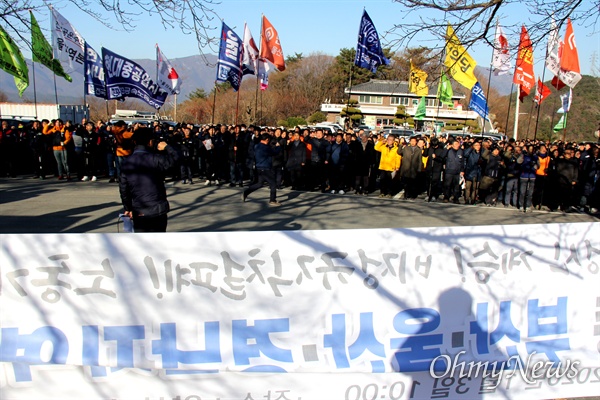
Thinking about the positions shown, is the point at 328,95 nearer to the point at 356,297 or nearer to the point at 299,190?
the point at 299,190

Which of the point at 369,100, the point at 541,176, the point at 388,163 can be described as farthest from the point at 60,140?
the point at 369,100

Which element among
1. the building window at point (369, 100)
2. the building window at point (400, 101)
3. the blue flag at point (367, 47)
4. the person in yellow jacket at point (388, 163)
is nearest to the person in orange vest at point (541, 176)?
the person in yellow jacket at point (388, 163)

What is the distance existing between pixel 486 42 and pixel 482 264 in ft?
15.3

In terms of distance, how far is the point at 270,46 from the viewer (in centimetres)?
2156

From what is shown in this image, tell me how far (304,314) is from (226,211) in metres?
7.92

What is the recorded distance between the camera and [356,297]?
10.3ft

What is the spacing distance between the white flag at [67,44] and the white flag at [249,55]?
252 inches

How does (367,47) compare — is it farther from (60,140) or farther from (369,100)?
(369,100)

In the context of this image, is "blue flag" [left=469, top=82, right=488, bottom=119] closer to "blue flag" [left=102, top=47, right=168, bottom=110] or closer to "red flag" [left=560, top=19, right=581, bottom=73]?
"red flag" [left=560, top=19, right=581, bottom=73]

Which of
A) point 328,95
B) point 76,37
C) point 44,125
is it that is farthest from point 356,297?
point 328,95

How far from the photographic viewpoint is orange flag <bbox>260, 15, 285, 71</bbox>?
21.3 metres

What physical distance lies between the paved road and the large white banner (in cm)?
594

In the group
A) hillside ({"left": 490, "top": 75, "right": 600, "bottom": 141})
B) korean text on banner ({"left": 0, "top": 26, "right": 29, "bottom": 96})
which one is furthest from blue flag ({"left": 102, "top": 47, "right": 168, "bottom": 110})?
hillside ({"left": 490, "top": 75, "right": 600, "bottom": 141})

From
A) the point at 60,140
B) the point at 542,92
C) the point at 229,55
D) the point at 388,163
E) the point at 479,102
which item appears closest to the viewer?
the point at 60,140
